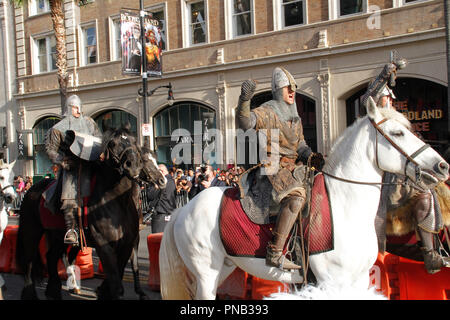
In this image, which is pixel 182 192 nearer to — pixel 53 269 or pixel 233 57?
pixel 233 57

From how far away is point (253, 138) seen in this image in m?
4.30

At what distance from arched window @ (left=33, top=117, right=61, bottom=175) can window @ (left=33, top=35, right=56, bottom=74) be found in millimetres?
2883

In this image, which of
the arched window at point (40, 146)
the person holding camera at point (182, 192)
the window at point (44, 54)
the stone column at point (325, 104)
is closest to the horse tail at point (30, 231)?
the person holding camera at point (182, 192)

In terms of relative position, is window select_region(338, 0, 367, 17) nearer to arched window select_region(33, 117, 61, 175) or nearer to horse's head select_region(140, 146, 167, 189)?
horse's head select_region(140, 146, 167, 189)

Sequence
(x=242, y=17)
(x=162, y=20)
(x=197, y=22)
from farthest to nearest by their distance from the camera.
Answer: (x=162, y=20), (x=197, y=22), (x=242, y=17)

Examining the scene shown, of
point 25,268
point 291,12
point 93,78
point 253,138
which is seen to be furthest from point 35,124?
point 253,138

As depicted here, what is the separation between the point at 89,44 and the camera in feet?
80.0

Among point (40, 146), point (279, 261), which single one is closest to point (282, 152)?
point (279, 261)

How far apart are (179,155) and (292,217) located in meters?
17.6

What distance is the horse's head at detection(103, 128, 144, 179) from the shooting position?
545cm

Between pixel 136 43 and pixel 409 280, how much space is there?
13.5 metres

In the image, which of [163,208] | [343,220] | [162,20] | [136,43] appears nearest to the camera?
[343,220]

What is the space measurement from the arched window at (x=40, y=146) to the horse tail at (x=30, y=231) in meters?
20.5

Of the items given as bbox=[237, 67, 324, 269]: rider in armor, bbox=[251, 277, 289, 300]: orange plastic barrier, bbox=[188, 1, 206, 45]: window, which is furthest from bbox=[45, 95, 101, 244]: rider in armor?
bbox=[188, 1, 206, 45]: window
